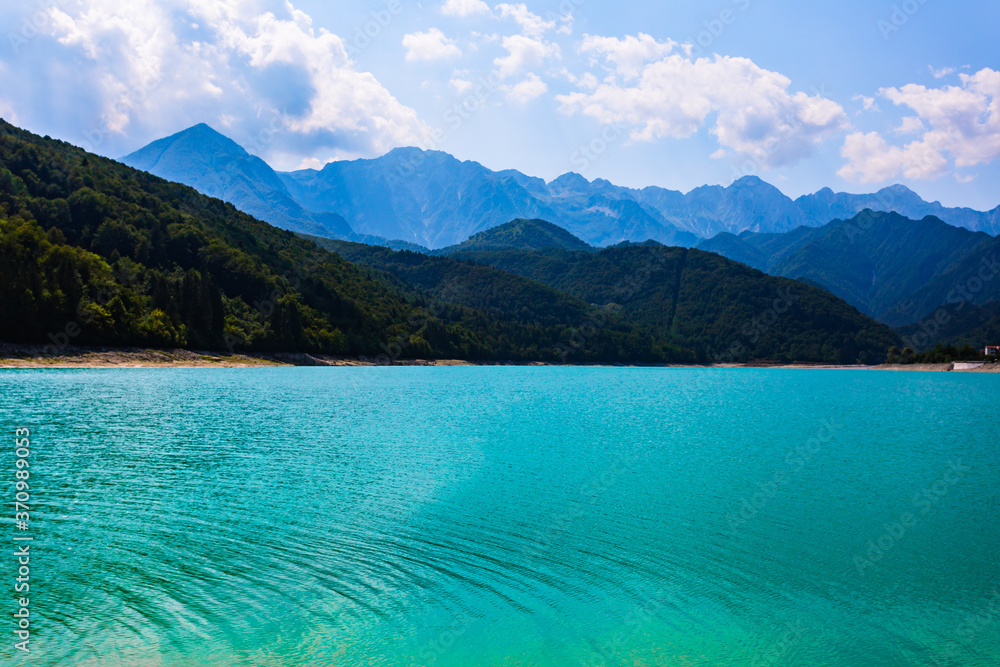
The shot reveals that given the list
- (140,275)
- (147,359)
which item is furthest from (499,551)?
(140,275)

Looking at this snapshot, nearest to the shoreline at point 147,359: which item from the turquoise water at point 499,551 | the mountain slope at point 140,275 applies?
the mountain slope at point 140,275

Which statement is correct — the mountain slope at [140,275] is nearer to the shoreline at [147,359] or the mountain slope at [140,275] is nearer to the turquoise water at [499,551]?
the shoreline at [147,359]

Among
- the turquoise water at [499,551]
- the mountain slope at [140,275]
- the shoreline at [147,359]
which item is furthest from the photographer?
the mountain slope at [140,275]

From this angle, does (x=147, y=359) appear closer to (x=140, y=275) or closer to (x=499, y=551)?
(x=140, y=275)

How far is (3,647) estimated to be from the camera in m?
10.5

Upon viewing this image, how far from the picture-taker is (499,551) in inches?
651

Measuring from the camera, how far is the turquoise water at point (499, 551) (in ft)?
37.1

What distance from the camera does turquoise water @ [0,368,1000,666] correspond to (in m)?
11.3

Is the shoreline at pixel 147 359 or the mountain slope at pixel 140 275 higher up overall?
the mountain slope at pixel 140 275

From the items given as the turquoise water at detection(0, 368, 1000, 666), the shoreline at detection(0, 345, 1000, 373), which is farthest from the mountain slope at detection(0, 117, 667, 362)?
the turquoise water at detection(0, 368, 1000, 666)

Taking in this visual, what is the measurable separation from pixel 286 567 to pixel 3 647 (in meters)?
5.45

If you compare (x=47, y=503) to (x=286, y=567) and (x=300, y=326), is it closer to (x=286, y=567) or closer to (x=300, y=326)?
(x=286, y=567)

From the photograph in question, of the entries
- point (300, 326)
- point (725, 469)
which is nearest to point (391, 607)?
point (725, 469)

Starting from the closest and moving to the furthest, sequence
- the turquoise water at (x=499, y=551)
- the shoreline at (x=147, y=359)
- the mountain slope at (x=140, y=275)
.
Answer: the turquoise water at (x=499, y=551) < the shoreline at (x=147, y=359) < the mountain slope at (x=140, y=275)
